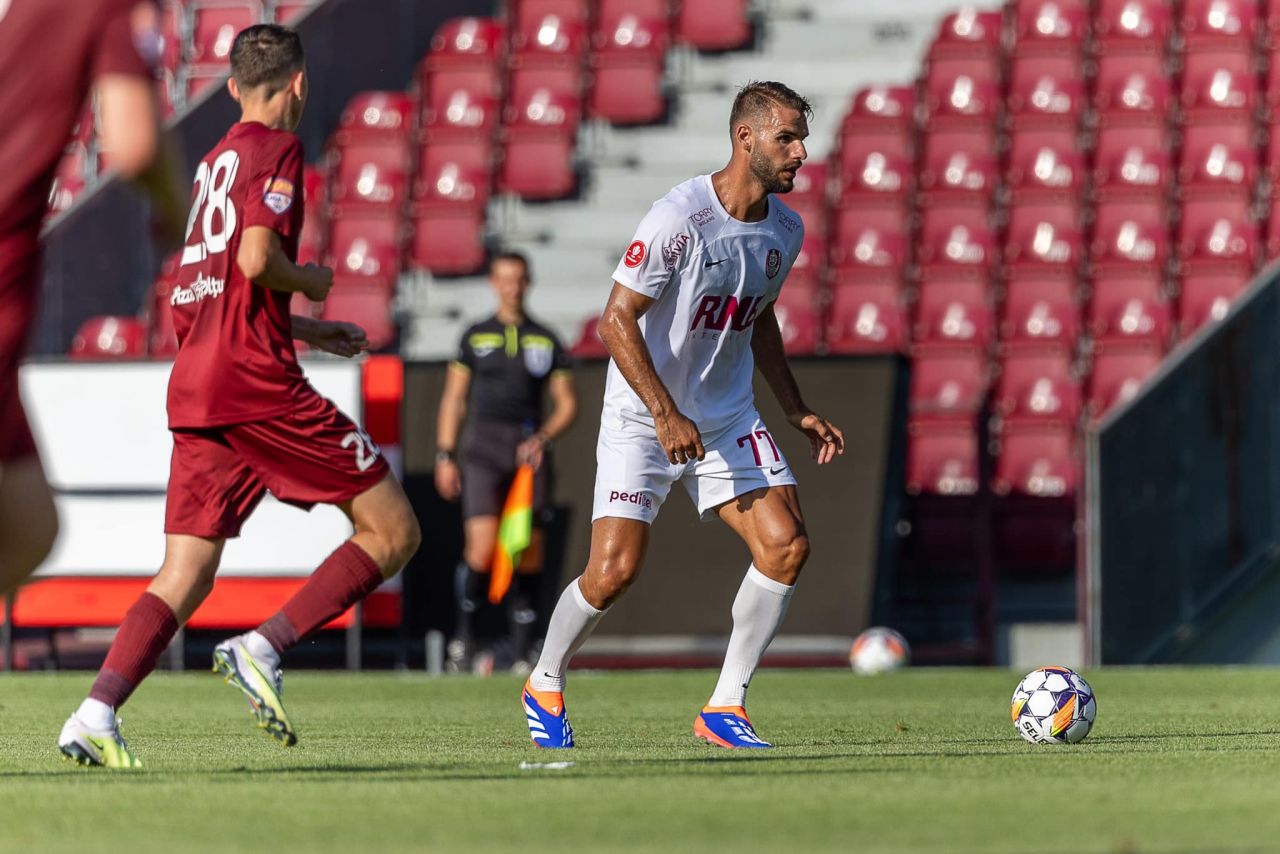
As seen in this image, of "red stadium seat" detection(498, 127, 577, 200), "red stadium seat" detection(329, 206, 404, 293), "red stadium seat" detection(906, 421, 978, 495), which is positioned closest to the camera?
"red stadium seat" detection(906, 421, 978, 495)

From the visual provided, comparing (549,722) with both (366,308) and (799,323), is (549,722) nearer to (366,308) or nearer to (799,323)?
(799,323)

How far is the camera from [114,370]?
42.2ft

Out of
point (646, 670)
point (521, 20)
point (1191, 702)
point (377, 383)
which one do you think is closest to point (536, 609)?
point (646, 670)

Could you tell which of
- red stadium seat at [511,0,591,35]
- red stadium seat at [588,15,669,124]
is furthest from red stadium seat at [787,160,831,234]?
red stadium seat at [511,0,591,35]

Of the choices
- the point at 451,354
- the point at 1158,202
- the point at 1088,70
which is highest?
the point at 1088,70

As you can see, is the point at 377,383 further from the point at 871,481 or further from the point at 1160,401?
the point at 1160,401

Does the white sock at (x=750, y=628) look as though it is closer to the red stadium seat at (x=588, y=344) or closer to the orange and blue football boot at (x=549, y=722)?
the orange and blue football boot at (x=549, y=722)

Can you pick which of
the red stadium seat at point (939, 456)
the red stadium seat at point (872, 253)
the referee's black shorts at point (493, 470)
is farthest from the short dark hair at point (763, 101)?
the red stadium seat at point (872, 253)

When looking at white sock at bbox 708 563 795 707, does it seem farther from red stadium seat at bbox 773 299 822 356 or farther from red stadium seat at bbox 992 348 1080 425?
red stadium seat at bbox 773 299 822 356

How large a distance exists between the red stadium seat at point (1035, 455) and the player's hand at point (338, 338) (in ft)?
27.6

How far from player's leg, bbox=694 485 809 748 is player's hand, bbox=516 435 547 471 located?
5.27 m

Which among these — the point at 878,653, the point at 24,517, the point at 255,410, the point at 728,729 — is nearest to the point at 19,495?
the point at 24,517

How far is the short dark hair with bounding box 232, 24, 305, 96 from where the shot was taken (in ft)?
20.5

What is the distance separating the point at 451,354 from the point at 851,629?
4953mm
